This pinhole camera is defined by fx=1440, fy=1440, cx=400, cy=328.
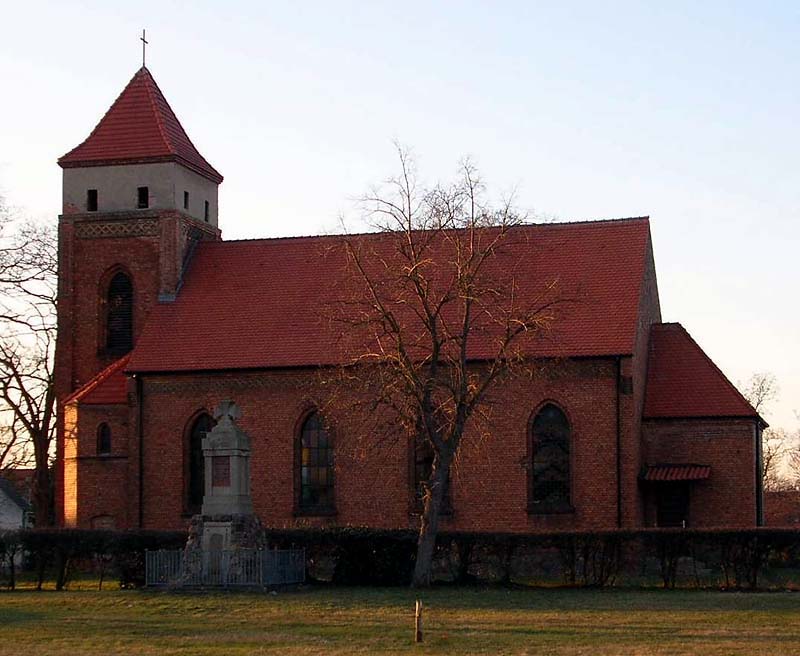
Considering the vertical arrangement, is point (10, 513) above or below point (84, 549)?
below

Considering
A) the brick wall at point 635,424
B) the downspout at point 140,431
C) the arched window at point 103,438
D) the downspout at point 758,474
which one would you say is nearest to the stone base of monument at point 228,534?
the downspout at point 140,431

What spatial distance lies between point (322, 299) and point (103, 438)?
24.7 ft

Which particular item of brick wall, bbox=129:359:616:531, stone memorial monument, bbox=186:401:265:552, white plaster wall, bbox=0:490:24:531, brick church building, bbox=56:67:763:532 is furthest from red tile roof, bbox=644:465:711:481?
white plaster wall, bbox=0:490:24:531

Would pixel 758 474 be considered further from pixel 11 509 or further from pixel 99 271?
pixel 11 509

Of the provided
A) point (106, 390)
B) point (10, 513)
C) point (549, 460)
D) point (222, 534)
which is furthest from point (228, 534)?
point (10, 513)

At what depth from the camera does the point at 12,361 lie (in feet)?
150

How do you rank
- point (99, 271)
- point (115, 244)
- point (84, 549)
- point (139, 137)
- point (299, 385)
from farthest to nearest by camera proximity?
point (139, 137), point (115, 244), point (99, 271), point (299, 385), point (84, 549)

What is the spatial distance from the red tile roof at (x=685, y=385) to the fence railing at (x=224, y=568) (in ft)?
39.2

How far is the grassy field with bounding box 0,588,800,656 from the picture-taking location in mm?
20891

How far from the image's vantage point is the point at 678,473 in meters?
38.1

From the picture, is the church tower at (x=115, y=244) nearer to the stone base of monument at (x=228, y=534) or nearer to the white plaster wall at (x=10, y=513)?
the stone base of monument at (x=228, y=534)

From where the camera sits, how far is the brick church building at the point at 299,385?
1508 inches

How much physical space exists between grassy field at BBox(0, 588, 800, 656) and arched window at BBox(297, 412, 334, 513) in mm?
8882

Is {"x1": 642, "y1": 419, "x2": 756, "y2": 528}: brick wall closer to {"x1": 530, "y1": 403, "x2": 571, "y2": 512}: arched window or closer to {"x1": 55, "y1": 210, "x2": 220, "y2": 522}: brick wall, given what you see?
{"x1": 530, "y1": 403, "x2": 571, "y2": 512}: arched window
